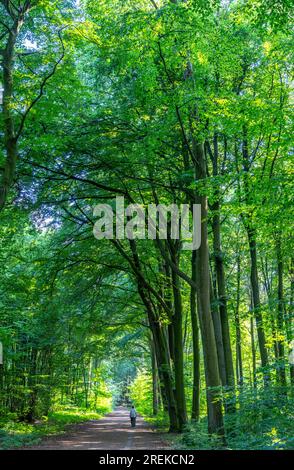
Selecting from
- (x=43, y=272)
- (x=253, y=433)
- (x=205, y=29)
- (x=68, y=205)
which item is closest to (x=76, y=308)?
(x=43, y=272)

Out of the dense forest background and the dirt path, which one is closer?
the dense forest background

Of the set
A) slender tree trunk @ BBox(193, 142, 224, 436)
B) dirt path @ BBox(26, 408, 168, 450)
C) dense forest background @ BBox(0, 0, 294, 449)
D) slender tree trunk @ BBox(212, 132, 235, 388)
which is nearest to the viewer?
dense forest background @ BBox(0, 0, 294, 449)

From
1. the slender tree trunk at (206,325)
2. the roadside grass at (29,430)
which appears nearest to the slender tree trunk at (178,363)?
the slender tree trunk at (206,325)

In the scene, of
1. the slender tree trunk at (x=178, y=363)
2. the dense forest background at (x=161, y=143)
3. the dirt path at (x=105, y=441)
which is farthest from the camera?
the slender tree trunk at (x=178, y=363)

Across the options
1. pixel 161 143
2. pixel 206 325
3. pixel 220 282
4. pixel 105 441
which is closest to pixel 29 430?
pixel 105 441

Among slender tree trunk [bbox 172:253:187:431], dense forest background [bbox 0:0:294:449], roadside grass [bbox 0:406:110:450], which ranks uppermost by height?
dense forest background [bbox 0:0:294:449]

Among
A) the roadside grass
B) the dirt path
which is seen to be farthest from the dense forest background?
the dirt path

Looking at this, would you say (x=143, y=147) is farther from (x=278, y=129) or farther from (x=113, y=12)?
(x=113, y=12)

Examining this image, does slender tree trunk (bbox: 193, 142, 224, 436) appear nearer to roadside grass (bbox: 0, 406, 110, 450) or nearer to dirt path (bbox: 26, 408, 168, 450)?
dirt path (bbox: 26, 408, 168, 450)

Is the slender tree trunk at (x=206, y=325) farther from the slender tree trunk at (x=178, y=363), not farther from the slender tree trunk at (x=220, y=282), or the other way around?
the slender tree trunk at (x=178, y=363)

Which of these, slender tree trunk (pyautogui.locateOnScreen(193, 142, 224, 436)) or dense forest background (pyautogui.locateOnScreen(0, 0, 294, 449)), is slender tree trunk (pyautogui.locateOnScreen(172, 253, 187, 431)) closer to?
dense forest background (pyautogui.locateOnScreen(0, 0, 294, 449))

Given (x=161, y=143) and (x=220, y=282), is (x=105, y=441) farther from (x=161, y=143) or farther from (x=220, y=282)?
(x=161, y=143)

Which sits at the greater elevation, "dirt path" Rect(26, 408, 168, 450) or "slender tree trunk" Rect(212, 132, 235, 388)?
"slender tree trunk" Rect(212, 132, 235, 388)

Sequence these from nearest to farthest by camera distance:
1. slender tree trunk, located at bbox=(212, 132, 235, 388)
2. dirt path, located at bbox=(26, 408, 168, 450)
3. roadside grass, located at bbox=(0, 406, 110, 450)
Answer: slender tree trunk, located at bbox=(212, 132, 235, 388), dirt path, located at bbox=(26, 408, 168, 450), roadside grass, located at bbox=(0, 406, 110, 450)
